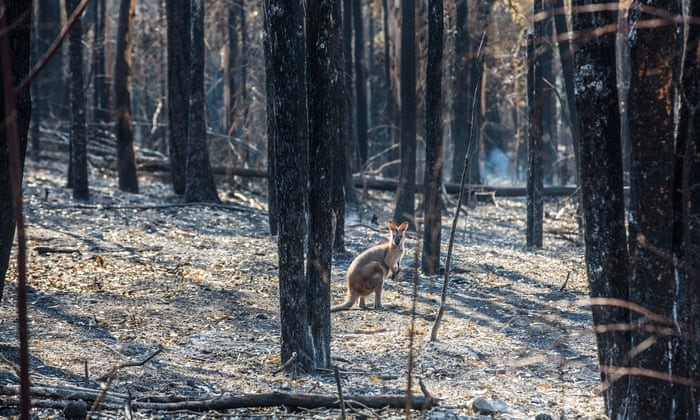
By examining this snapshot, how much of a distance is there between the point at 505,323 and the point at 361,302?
2154mm

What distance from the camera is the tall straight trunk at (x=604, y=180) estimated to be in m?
6.22

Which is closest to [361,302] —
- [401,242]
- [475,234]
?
[401,242]

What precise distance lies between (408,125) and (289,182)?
1273 centimetres

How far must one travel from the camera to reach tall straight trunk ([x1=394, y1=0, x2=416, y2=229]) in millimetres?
20266

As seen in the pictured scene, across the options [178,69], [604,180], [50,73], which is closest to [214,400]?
[604,180]

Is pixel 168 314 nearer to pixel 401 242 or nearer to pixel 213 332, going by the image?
pixel 213 332

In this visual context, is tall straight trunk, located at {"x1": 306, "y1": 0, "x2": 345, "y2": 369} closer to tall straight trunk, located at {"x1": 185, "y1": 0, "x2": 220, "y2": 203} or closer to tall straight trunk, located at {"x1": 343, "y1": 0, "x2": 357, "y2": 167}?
tall straight trunk, located at {"x1": 185, "y1": 0, "x2": 220, "y2": 203}

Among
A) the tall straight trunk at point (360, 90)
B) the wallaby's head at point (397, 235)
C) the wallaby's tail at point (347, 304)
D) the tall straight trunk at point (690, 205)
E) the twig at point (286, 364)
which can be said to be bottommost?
the wallaby's tail at point (347, 304)

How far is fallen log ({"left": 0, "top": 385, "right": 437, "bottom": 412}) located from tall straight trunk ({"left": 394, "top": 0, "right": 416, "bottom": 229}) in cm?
1284

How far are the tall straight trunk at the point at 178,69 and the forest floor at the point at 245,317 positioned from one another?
201cm

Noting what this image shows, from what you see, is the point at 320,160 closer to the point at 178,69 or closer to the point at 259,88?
the point at 178,69

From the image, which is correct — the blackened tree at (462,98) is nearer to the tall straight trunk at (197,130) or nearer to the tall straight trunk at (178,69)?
the tall straight trunk at (178,69)

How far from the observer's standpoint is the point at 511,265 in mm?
16906

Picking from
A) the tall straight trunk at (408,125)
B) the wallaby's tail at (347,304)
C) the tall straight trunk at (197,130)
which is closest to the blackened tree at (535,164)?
the tall straight trunk at (408,125)
